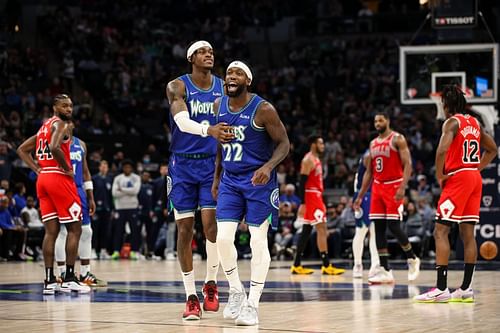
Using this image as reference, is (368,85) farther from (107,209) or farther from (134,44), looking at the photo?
(107,209)

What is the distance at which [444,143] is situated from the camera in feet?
31.2

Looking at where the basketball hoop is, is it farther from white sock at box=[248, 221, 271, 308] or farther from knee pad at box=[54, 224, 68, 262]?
white sock at box=[248, 221, 271, 308]

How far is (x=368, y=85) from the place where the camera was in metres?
29.2

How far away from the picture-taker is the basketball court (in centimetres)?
754

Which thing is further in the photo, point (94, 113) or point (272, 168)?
point (94, 113)

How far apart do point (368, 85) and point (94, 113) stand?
8443mm

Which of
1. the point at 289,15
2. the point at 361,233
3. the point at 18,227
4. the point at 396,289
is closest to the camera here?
the point at 396,289

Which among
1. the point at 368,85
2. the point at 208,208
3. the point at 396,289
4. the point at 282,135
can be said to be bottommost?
the point at 396,289

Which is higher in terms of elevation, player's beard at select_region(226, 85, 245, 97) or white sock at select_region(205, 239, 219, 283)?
player's beard at select_region(226, 85, 245, 97)

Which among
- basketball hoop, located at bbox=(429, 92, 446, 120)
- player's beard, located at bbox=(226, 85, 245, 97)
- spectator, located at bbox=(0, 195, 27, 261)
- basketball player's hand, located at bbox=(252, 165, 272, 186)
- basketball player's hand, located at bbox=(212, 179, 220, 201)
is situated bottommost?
spectator, located at bbox=(0, 195, 27, 261)

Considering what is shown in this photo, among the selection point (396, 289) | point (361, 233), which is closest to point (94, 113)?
point (361, 233)

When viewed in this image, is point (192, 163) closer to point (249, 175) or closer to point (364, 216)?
point (249, 175)

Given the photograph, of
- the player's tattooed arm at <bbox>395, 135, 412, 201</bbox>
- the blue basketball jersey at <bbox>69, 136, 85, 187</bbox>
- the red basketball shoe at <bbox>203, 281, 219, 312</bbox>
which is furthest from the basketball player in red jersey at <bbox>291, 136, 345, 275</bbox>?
the red basketball shoe at <bbox>203, 281, 219, 312</bbox>

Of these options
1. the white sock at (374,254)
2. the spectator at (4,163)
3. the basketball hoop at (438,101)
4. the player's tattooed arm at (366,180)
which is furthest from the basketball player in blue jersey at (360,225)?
the spectator at (4,163)
